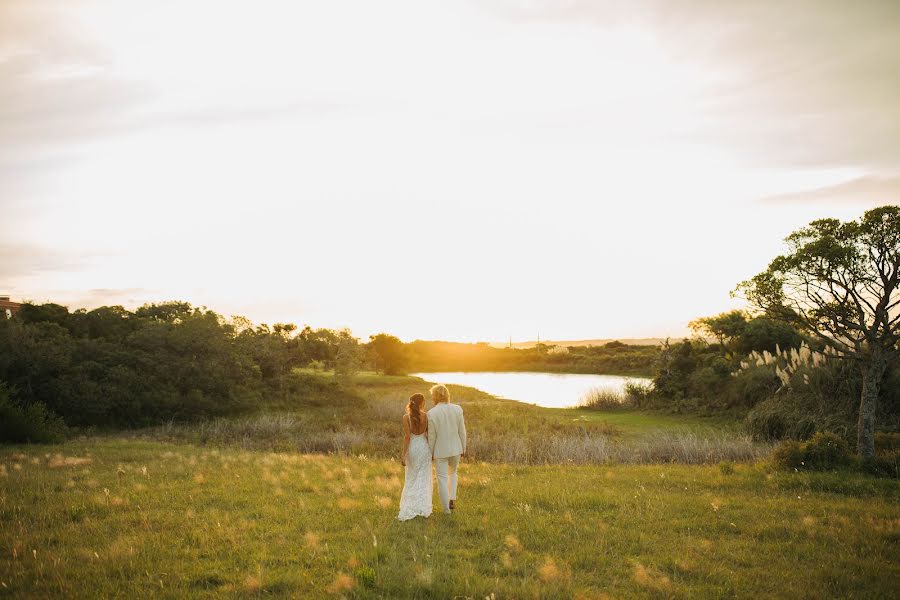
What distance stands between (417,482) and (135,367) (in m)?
29.5

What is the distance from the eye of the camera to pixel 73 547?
804cm

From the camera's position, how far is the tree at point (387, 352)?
255 feet

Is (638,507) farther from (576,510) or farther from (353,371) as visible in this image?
(353,371)

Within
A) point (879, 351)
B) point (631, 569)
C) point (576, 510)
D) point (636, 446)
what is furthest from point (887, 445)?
point (631, 569)

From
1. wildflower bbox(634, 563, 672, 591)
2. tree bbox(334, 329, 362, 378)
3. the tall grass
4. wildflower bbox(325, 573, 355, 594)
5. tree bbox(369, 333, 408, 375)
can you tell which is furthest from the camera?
tree bbox(369, 333, 408, 375)

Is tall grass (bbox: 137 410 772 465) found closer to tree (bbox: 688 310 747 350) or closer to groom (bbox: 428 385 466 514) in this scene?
groom (bbox: 428 385 466 514)

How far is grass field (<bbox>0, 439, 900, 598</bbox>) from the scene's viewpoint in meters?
6.89

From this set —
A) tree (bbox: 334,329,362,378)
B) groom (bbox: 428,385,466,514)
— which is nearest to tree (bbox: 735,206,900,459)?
groom (bbox: 428,385,466,514)

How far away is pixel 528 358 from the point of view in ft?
397

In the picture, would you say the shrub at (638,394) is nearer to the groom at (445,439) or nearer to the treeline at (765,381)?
the treeline at (765,381)

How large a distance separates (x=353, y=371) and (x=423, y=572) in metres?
48.7

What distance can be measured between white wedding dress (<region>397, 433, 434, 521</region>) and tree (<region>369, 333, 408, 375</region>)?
222 feet

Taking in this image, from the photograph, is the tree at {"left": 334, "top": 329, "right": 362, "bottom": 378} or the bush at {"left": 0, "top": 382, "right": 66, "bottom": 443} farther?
the tree at {"left": 334, "top": 329, "right": 362, "bottom": 378}

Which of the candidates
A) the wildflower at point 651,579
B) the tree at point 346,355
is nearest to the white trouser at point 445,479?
the wildflower at point 651,579
